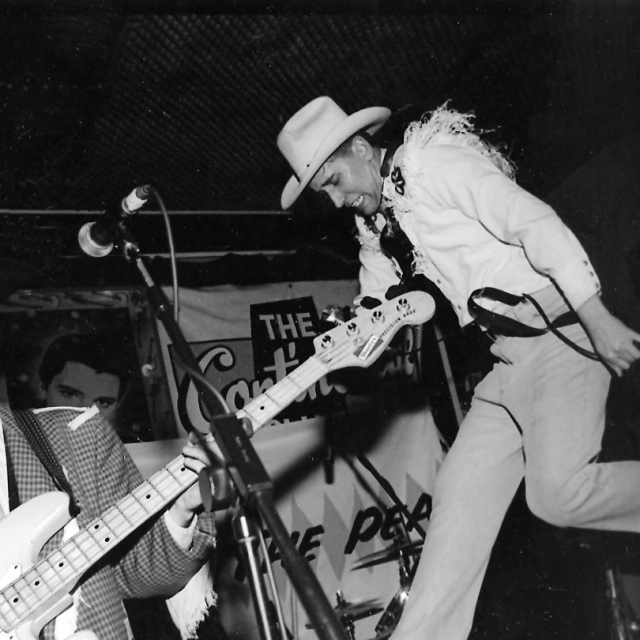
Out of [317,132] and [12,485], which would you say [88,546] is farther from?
[317,132]

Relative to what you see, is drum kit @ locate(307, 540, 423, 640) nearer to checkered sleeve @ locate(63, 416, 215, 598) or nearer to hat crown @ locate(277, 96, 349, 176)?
checkered sleeve @ locate(63, 416, 215, 598)

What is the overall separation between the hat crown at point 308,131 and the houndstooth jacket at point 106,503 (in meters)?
0.91

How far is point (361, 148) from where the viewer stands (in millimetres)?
1963

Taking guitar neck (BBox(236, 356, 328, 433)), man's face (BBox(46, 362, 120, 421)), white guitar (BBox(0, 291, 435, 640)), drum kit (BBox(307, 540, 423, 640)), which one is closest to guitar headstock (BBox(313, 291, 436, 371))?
guitar neck (BBox(236, 356, 328, 433))

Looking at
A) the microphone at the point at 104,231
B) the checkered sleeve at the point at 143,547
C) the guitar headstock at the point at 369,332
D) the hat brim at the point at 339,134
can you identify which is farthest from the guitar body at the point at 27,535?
the hat brim at the point at 339,134

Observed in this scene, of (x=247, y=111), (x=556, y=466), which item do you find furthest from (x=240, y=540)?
(x=247, y=111)

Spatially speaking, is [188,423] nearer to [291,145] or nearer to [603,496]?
[291,145]

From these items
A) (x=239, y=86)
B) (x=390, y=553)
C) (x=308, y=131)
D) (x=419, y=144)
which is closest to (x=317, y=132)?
(x=308, y=131)

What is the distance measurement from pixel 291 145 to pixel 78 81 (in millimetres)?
851

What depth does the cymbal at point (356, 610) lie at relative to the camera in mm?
2698

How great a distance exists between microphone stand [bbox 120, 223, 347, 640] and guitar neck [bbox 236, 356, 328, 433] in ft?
1.38

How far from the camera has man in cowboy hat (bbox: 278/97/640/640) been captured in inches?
59.8

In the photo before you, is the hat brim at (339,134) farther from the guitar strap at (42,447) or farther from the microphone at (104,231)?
the guitar strap at (42,447)

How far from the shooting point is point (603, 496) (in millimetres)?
1530
